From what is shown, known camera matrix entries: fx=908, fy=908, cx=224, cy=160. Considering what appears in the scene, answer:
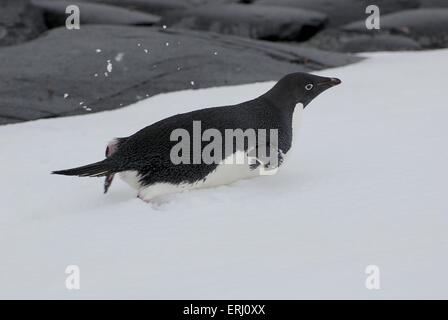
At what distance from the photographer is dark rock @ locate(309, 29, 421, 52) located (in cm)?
810

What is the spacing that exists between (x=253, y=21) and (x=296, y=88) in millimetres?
4746

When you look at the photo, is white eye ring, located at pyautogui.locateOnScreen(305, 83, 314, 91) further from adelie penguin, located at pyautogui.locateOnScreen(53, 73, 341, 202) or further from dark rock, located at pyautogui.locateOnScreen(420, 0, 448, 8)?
dark rock, located at pyautogui.locateOnScreen(420, 0, 448, 8)

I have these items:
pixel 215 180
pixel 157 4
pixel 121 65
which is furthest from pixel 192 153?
pixel 157 4

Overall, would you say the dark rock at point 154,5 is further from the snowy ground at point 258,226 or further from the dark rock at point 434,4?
the snowy ground at point 258,226

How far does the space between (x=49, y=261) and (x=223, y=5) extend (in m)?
6.03

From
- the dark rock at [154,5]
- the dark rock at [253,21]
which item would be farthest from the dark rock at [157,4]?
the dark rock at [253,21]

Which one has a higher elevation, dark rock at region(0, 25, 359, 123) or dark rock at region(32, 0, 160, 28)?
dark rock at region(32, 0, 160, 28)

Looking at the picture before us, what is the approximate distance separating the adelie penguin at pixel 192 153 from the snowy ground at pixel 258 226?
7cm

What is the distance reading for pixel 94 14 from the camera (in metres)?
8.53

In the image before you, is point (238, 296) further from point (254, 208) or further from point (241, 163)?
point (241, 163)

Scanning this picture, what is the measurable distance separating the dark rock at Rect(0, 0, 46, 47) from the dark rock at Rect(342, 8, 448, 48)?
2953 mm

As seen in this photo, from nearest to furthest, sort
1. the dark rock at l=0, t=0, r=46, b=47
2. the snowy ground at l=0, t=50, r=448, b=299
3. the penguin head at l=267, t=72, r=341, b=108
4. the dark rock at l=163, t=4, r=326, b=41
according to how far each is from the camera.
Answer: the snowy ground at l=0, t=50, r=448, b=299
the penguin head at l=267, t=72, r=341, b=108
the dark rock at l=0, t=0, r=46, b=47
the dark rock at l=163, t=4, r=326, b=41

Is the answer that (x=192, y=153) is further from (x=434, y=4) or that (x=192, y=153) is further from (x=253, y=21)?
(x=434, y=4)

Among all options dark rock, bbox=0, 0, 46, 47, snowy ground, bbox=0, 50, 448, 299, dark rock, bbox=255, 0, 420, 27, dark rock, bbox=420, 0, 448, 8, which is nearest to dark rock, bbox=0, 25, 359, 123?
dark rock, bbox=0, 0, 46, 47
